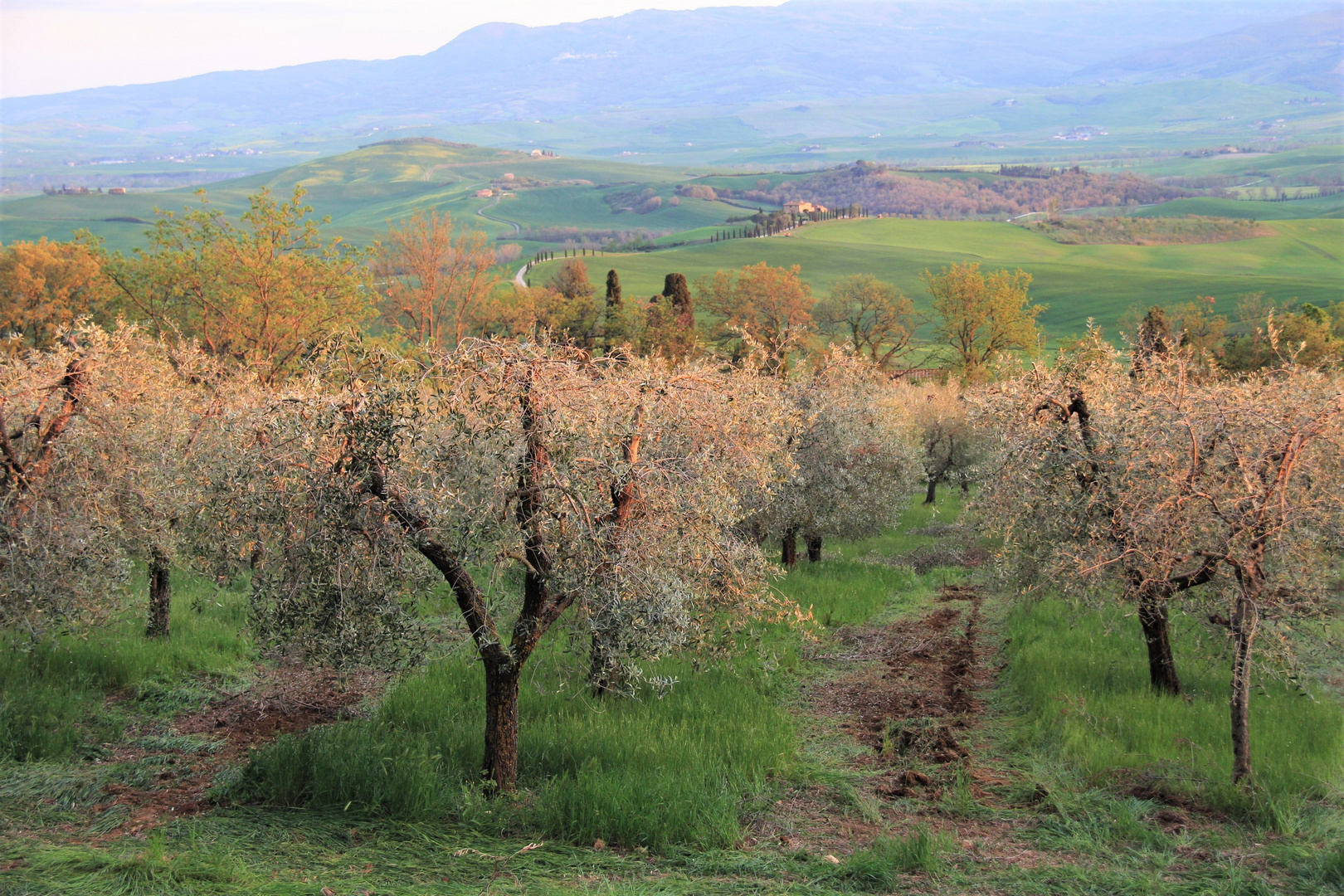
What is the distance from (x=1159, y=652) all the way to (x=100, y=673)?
1796 centimetres

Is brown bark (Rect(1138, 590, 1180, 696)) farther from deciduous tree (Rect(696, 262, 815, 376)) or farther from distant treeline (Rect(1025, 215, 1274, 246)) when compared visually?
distant treeline (Rect(1025, 215, 1274, 246))

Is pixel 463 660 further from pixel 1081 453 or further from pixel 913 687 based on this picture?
pixel 1081 453

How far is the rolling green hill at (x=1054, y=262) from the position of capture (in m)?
112

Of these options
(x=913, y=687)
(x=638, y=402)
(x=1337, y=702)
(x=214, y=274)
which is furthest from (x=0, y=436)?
(x=214, y=274)

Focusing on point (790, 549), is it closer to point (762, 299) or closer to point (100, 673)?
point (100, 673)

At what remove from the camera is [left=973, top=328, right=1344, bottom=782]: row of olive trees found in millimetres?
11586

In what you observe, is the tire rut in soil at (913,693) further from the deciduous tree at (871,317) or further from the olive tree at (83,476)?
the deciduous tree at (871,317)

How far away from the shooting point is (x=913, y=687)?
653 inches

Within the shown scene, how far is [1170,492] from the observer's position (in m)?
12.2

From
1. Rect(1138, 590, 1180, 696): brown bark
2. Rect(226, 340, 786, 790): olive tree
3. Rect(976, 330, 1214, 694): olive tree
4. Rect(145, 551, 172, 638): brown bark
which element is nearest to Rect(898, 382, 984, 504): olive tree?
Rect(1138, 590, 1180, 696): brown bark

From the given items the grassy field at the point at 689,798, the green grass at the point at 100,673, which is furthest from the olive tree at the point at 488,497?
the green grass at the point at 100,673

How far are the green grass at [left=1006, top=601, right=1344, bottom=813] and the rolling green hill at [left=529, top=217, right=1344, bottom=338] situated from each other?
92.5 meters

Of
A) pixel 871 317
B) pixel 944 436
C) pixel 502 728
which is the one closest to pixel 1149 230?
pixel 871 317

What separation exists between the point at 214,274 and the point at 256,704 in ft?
86.0
